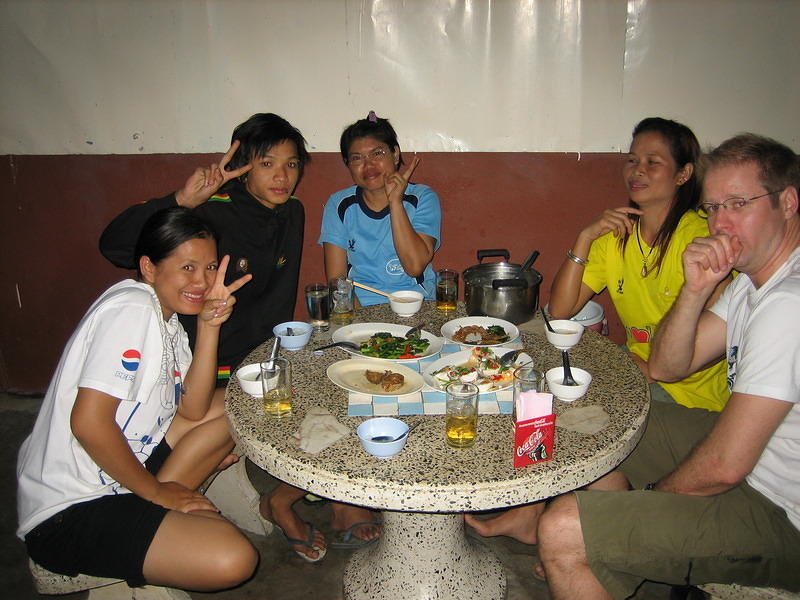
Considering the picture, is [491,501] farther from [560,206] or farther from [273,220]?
[560,206]

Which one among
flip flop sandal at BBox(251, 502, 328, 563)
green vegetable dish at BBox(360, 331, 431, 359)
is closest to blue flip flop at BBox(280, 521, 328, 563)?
flip flop sandal at BBox(251, 502, 328, 563)

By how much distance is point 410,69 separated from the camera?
3.57 metres

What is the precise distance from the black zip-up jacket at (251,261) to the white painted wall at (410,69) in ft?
3.33

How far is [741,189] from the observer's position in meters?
1.75

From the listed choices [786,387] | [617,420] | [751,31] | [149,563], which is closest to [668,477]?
[617,420]

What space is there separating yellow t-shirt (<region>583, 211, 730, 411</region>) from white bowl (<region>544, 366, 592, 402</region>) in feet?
2.89

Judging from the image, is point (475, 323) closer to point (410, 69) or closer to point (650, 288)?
point (650, 288)

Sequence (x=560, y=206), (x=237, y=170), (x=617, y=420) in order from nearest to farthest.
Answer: (x=617, y=420)
(x=237, y=170)
(x=560, y=206)

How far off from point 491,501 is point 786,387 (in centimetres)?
93

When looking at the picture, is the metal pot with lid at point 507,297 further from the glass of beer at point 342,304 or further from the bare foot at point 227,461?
the bare foot at point 227,461

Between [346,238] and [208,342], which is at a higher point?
[346,238]

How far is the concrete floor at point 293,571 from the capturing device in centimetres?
254

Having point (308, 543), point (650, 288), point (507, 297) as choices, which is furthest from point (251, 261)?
point (650, 288)

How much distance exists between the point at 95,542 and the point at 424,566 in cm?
127
